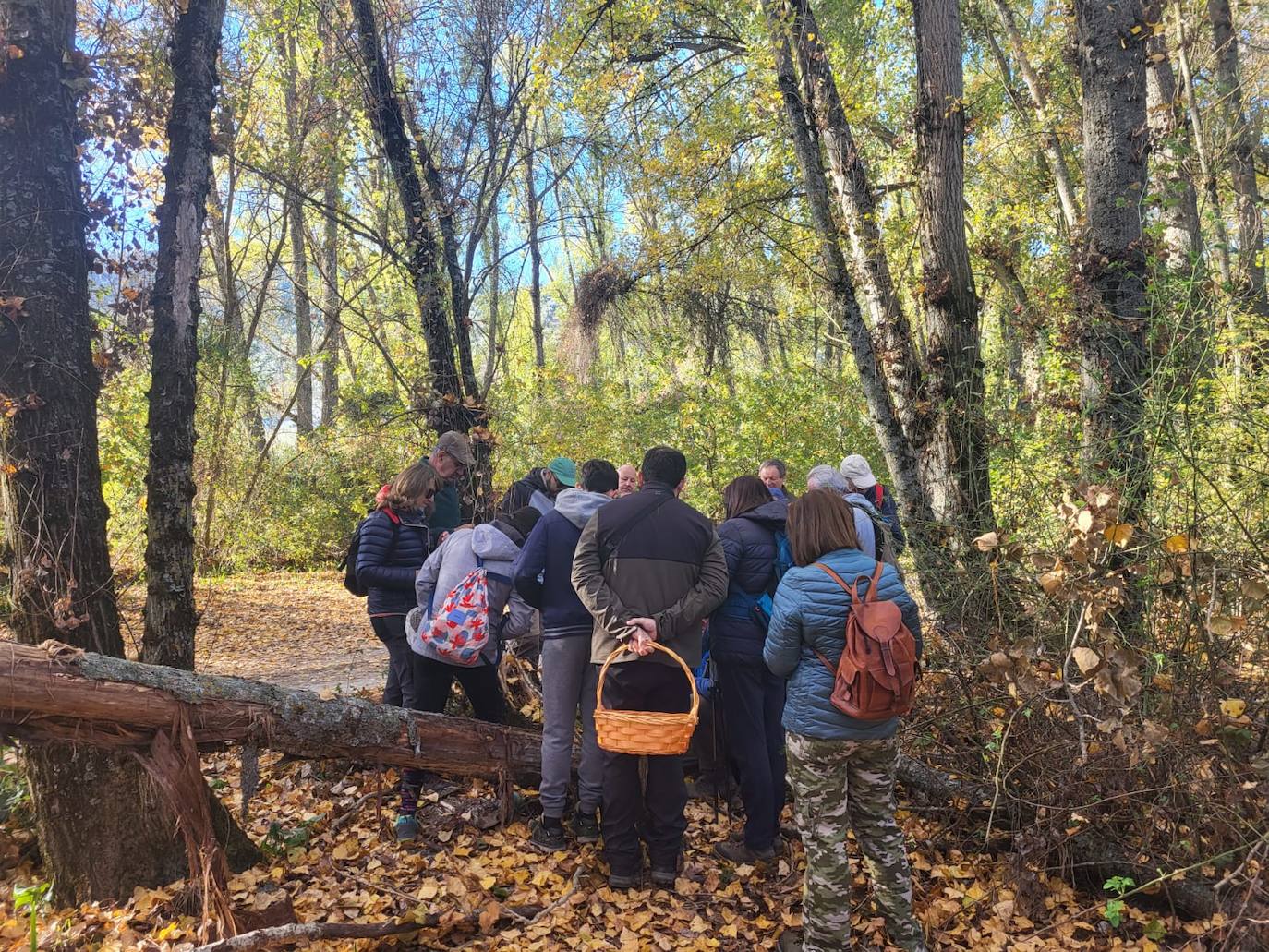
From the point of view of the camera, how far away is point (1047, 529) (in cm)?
418

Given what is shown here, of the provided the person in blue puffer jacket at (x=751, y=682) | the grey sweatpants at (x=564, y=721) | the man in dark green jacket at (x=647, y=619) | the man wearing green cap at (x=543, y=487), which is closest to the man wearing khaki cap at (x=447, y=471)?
the man wearing green cap at (x=543, y=487)

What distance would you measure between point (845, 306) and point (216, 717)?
5404mm

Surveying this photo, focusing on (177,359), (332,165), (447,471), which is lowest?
(447,471)

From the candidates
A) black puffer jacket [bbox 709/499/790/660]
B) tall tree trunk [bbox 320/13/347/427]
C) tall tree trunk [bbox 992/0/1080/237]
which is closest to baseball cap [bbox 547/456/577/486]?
black puffer jacket [bbox 709/499/790/660]

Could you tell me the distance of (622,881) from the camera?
354 centimetres

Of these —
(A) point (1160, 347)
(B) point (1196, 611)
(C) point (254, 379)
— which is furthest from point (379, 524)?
(C) point (254, 379)

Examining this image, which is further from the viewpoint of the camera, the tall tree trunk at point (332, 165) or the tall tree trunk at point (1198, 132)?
the tall tree trunk at point (332, 165)

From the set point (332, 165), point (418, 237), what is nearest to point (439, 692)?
point (418, 237)

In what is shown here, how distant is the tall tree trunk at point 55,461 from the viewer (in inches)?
129

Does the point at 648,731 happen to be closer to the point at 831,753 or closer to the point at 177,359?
the point at 831,753

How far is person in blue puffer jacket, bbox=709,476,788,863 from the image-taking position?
377 cm

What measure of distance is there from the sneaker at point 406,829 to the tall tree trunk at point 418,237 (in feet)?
12.0

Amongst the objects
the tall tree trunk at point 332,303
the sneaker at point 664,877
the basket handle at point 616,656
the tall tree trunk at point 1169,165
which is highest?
the tall tree trunk at point 332,303

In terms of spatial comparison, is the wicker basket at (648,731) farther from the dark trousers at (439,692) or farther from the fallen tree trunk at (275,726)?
the dark trousers at (439,692)
